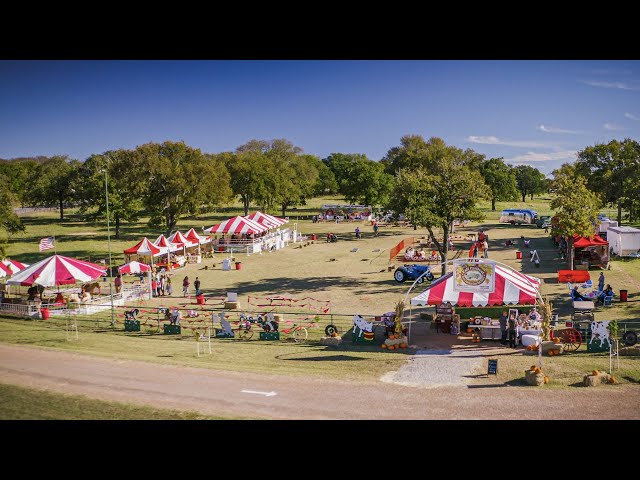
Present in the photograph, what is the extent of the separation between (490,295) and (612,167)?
35.6 metres

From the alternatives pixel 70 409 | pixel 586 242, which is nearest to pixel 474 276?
pixel 70 409

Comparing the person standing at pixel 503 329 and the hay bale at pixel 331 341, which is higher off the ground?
the person standing at pixel 503 329

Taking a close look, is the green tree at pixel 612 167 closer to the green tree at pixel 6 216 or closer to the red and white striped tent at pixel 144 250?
the red and white striped tent at pixel 144 250

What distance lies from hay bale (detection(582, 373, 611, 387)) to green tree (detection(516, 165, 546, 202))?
280 ft

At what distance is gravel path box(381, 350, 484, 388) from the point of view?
12687 millimetres

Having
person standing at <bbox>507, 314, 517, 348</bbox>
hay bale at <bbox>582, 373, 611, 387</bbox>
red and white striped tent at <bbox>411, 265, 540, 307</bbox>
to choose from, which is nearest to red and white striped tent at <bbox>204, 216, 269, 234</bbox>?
red and white striped tent at <bbox>411, 265, 540, 307</bbox>

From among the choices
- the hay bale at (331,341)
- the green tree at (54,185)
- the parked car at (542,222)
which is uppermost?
the green tree at (54,185)

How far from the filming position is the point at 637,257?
→ 101ft

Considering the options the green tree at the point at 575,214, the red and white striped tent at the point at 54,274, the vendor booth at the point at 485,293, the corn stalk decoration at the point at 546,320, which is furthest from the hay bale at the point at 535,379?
the red and white striped tent at the point at 54,274

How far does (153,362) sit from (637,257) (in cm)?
2806

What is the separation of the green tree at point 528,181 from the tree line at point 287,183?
194 centimetres

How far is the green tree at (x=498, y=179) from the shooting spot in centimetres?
6988
